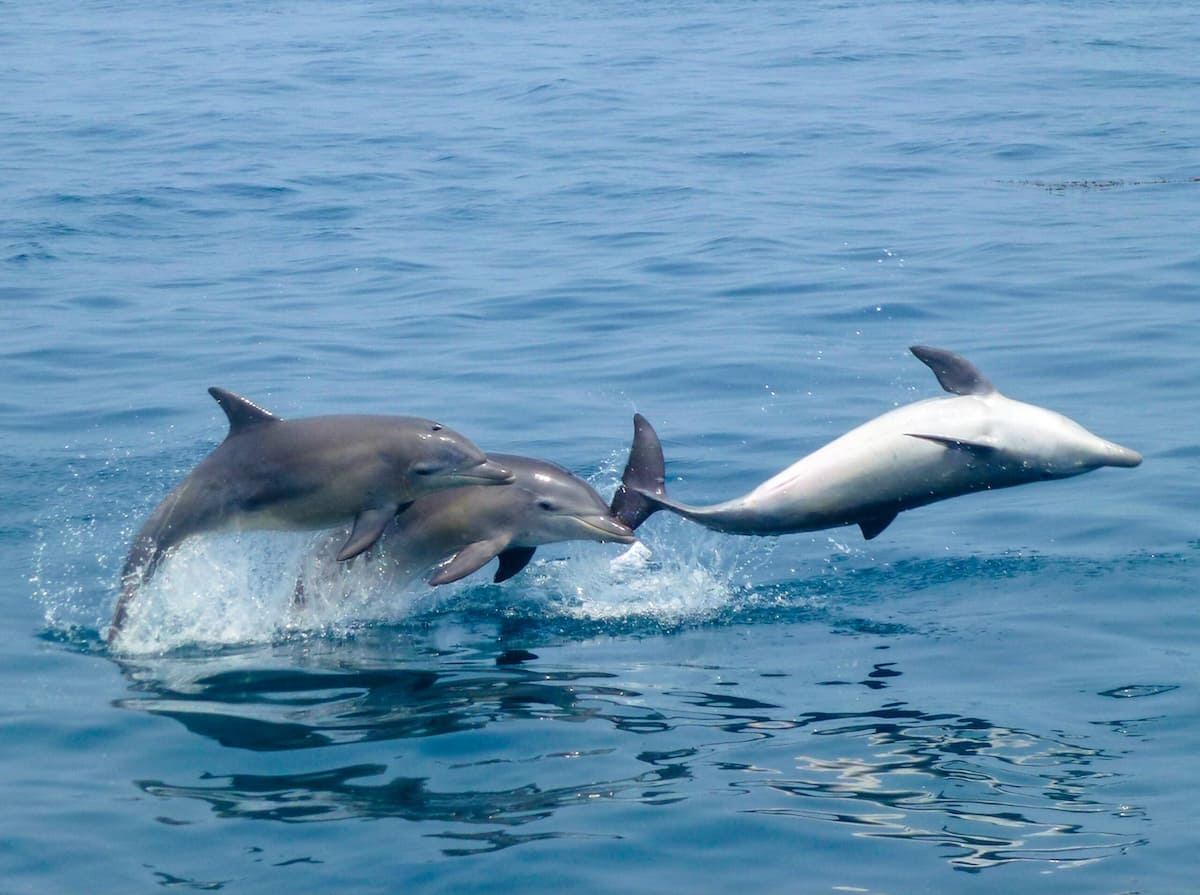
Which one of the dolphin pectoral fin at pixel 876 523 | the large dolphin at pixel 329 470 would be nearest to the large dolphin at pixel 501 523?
the large dolphin at pixel 329 470

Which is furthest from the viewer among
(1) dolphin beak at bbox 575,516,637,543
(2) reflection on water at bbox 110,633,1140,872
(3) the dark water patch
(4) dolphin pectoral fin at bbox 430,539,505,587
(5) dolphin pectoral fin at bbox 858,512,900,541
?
(1) dolphin beak at bbox 575,516,637,543

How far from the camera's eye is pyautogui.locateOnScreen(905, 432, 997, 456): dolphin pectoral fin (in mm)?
9016

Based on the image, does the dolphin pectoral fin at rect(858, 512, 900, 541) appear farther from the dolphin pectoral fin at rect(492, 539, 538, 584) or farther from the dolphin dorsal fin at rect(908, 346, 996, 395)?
Answer: the dolphin pectoral fin at rect(492, 539, 538, 584)

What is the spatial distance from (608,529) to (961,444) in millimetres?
2069

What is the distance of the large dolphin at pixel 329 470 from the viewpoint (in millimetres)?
9461

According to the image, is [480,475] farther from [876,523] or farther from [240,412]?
[876,523]

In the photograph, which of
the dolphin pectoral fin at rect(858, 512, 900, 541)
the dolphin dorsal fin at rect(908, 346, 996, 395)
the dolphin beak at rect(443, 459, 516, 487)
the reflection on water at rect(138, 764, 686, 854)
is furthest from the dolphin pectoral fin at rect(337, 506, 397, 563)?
the dolphin dorsal fin at rect(908, 346, 996, 395)

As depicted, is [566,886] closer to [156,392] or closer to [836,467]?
[836,467]

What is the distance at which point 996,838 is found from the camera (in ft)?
22.5

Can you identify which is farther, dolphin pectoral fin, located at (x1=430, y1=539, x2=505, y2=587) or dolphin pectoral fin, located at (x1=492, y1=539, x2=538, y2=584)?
dolphin pectoral fin, located at (x1=492, y1=539, x2=538, y2=584)

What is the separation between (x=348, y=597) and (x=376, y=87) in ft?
92.8

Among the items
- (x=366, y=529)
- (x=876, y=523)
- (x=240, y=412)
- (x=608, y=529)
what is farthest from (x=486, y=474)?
(x=876, y=523)

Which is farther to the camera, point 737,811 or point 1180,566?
point 1180,566

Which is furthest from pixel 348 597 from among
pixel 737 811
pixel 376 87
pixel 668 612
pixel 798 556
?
pixel 376 87
